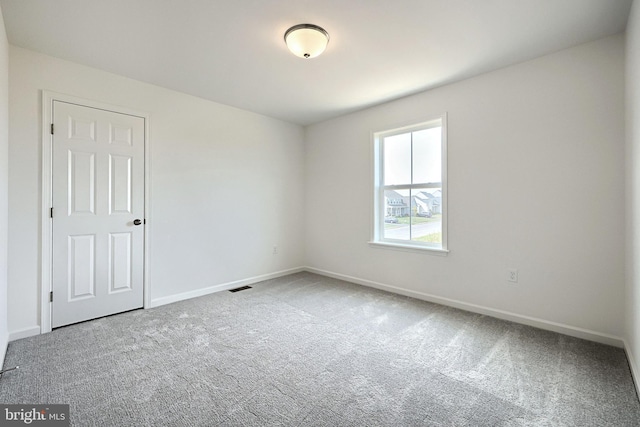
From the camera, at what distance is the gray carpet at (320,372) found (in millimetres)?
1578

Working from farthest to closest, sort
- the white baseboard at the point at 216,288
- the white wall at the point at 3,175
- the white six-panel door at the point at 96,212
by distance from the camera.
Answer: the white baseboard at the point at 216,288, the white six-panel door at the point at 96,212, the white wall at the point at 3,175

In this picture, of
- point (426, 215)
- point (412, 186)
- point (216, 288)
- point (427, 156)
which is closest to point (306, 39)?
point (427, 156)

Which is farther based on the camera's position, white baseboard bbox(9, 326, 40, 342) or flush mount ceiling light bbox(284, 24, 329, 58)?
white baseboard bbox(9, 326, 40, 342)

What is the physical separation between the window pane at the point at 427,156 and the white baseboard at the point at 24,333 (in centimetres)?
414

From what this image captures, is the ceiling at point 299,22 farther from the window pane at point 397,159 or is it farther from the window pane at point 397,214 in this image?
the window pane at point 397,214

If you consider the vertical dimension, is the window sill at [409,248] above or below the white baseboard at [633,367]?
above

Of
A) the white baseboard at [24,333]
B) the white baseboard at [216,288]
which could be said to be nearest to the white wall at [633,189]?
the white baseboard at [216,288]

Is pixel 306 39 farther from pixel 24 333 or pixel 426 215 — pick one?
pixel 24 333

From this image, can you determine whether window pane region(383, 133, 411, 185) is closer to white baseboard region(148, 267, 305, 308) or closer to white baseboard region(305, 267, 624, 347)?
white baseboard region(305, 267, 624, 347)

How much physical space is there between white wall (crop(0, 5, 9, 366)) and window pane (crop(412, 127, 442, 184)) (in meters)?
3.88

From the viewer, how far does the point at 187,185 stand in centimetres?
353

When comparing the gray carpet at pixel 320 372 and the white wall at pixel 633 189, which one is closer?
the gray carpet at pixel 320 372

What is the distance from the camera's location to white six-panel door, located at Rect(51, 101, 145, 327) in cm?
267

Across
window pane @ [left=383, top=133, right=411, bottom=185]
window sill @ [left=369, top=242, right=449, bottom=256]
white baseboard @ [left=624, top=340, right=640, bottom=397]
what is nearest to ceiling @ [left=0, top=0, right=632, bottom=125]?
window pane @ [left=383, top=133, right=411, bottom=185]
